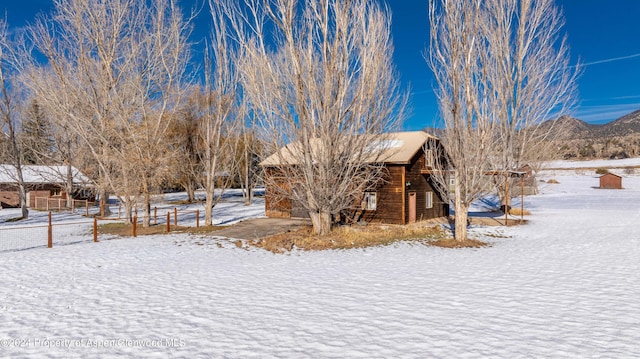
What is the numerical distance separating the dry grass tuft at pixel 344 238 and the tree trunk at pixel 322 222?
0.30m

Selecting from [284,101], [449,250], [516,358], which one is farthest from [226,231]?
[516,358]

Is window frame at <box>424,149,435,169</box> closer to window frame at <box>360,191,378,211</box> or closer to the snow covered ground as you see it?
window frame at <box>360,191,378,211</box>

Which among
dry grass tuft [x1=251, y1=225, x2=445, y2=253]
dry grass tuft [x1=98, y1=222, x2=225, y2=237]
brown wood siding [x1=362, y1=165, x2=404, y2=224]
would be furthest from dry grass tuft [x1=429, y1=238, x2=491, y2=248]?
dry grass tuft [x1=98, y1=222, x2=225, y2=237]

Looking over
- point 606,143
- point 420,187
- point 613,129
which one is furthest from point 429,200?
point 613,129

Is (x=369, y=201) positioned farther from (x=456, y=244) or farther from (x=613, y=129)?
(x=613, y=129)

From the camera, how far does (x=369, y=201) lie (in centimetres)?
2003

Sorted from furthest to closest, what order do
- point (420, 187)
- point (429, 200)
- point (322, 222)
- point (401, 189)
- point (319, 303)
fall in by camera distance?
point (429, 200) → point (420, 187) → point (401, 189) → point (322, 222) → point (319, 303)

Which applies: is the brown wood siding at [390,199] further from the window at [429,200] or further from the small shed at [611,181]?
the small shed at [611,181]

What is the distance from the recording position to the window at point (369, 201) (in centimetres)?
1991

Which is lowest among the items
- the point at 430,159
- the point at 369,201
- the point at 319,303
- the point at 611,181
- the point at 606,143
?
the point at 319,303

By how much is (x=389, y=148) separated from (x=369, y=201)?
3.08 m

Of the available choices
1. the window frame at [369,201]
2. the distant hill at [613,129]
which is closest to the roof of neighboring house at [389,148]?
the window frame at [369,201]

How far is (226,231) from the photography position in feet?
56.7

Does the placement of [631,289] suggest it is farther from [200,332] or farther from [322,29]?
[322,29]
